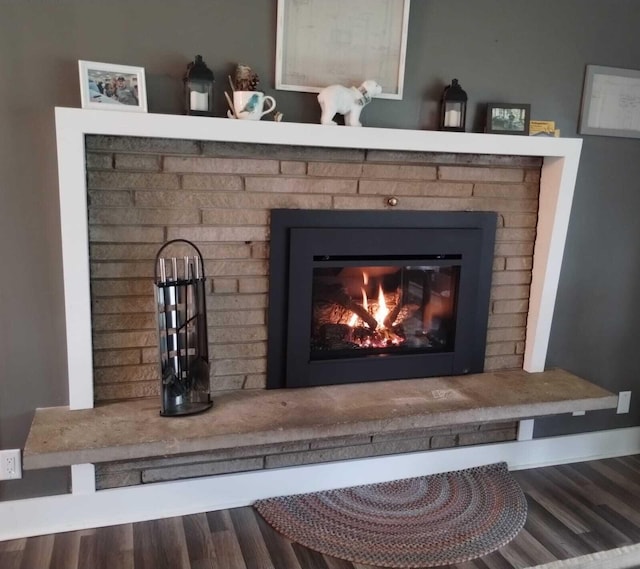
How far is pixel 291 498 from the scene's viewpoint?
7.63 ft

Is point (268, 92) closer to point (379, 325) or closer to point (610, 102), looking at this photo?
point (379, 325)

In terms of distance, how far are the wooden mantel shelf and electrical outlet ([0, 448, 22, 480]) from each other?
0.63 ft

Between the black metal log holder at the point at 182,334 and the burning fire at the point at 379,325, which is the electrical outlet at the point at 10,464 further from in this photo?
the burning fire at the point at 379,325

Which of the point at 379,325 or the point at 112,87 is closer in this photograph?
the point at 112,87

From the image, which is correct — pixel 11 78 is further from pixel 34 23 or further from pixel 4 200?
pixel 4 200

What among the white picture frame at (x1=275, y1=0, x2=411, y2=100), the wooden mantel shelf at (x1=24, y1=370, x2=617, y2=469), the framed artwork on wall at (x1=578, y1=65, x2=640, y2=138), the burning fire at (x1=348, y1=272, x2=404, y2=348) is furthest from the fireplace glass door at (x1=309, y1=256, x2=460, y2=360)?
the framed artwork on wall at (x1=578, y1=65, x2=640, y2=138)

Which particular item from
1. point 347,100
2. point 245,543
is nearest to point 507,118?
point 347,100

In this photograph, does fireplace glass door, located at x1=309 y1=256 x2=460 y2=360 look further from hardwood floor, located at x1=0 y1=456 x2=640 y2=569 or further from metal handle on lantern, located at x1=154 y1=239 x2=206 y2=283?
hardwood floor, located at x1=0 y1=456 x2=640 y2=569

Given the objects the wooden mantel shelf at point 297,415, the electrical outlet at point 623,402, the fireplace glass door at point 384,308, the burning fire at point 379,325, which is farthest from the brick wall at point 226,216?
the electrical outlet at point 623,402

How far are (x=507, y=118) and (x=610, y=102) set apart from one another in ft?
1.66

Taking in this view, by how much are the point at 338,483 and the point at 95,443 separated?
101 centimetres

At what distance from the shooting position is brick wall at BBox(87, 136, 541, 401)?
6.53ft

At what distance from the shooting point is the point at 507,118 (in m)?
2.27

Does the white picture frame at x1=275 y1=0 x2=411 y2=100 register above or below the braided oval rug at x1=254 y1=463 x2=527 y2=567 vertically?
above
